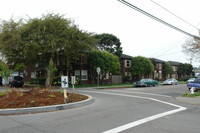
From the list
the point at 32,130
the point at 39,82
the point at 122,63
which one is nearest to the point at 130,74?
the point at 122,63

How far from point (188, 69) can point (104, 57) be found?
1756 inches

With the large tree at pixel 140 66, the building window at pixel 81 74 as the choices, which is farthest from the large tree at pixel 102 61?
the large tree at pixel 140 66

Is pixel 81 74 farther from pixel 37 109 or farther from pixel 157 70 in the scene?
pixel 157 70

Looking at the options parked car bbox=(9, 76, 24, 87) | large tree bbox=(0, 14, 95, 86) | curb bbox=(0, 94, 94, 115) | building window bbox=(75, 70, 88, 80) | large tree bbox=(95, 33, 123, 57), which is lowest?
curb bbox=(0, 94, 94, 115)

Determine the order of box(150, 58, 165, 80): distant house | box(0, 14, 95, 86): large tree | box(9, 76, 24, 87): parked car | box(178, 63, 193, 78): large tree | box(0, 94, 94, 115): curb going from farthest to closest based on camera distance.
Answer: box(178, 63, 193, 78): large tree, box(150, 58, 165, 80): distant house, box(9, 76, 24, 87): parked car, box(0, 14, 95, 86): large tree, box(0, 94, 94, 115): curb

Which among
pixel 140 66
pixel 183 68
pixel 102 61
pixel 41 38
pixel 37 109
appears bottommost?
pixel 37 109

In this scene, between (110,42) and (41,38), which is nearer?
(41,38)

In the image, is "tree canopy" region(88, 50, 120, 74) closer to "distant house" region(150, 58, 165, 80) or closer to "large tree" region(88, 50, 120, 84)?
"large tree" region(88, 50, 120, 84)

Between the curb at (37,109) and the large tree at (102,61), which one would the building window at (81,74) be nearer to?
the large tree at (102,61)

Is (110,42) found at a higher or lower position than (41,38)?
higher

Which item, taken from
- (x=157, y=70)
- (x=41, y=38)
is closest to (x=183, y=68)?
(x=157, y=70)

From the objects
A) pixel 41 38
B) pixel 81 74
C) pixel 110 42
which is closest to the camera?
pixel 41 38

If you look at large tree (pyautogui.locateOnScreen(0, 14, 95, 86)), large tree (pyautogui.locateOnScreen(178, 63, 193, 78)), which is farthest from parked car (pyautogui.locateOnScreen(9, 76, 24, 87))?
large tree (pyautogui.locateOnScreen(178, 63, 193, 78))

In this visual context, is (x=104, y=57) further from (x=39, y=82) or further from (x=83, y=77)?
(x=39, y=82)
